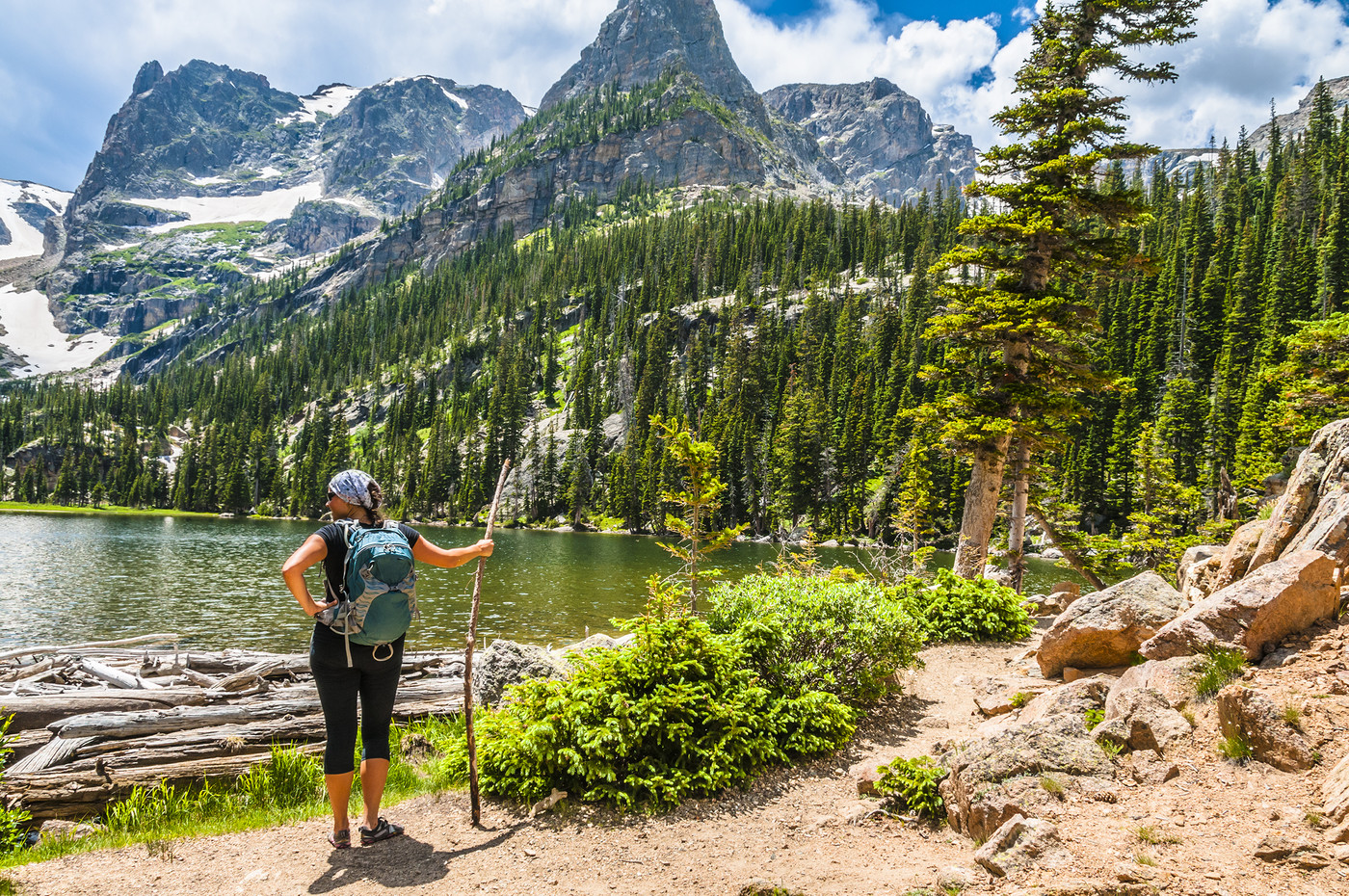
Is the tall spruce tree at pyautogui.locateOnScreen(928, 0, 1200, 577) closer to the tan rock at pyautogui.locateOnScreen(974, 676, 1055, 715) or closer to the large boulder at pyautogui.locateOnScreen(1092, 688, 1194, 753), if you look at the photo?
the tan rock at pyautogui.locateOnScreen(974, 676, 1055, 715)

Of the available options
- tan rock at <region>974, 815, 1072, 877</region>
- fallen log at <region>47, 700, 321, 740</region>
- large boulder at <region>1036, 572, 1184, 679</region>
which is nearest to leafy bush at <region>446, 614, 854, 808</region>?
tan rock at <region>974, 815, 1072, 877</region>

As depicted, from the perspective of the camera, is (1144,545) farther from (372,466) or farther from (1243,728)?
(372,466)

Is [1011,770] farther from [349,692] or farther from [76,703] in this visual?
[76,703]

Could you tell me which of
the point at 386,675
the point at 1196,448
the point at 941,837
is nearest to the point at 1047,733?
the point at 941,837

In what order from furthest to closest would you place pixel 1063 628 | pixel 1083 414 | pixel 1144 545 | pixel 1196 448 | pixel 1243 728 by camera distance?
pixel 1196 448, pixel 1144 545, pixel 1083 414, pixel 1063 628, pixel 1243 728

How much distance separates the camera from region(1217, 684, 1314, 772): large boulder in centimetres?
386

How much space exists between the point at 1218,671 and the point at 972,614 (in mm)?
7661

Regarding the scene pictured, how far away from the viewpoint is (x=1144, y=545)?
31734 millimetres

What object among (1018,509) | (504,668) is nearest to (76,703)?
(504,668)

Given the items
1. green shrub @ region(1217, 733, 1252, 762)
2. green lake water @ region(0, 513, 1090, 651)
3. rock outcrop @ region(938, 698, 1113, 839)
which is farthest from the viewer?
green lake water @ region(0, 513, 1090, 651)

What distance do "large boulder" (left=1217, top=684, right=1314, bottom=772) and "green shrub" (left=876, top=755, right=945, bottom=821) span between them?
1982mm

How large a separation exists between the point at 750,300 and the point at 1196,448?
2689 inches

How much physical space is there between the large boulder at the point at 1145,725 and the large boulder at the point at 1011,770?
0.66 ft

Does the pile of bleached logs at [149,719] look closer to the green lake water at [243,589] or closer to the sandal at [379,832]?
the sandal at [379,832]
